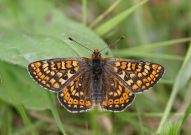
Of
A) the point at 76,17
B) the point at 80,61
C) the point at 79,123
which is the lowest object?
the point at 79,123

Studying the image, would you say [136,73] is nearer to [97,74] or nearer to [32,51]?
[97,74]

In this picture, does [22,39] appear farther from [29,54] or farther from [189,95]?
[189,95]

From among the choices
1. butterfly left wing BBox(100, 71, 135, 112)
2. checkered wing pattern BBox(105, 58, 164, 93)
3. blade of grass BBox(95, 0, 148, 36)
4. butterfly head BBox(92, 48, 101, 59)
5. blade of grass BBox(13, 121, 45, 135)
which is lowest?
blade of grass BBox(13, 121, 45, 135)

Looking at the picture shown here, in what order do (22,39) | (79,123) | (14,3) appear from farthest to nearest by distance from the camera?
(14,3)
(79,123)
(22,39)

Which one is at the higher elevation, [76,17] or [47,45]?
[76,17]

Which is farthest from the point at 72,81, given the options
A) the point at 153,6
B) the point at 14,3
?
the point at 153,6

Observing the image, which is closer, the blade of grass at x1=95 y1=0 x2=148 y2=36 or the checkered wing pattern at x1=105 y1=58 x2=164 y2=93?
the checkered wing pattern at x1=105 y1=58 x2=164 y2=93

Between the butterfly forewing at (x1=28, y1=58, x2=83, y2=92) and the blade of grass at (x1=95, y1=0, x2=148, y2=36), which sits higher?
the blade of grass at (x1=95, y1=0, x2=148, y2=36)

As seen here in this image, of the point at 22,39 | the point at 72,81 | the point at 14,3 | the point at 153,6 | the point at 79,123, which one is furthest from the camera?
the point at 153,6

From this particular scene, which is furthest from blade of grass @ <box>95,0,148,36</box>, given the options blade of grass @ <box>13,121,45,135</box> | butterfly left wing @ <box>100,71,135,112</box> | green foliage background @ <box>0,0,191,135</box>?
blade of grass @ <box>13,121,45,135</box>

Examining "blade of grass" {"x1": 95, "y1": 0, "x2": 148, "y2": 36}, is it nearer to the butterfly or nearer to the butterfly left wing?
the butterfly
